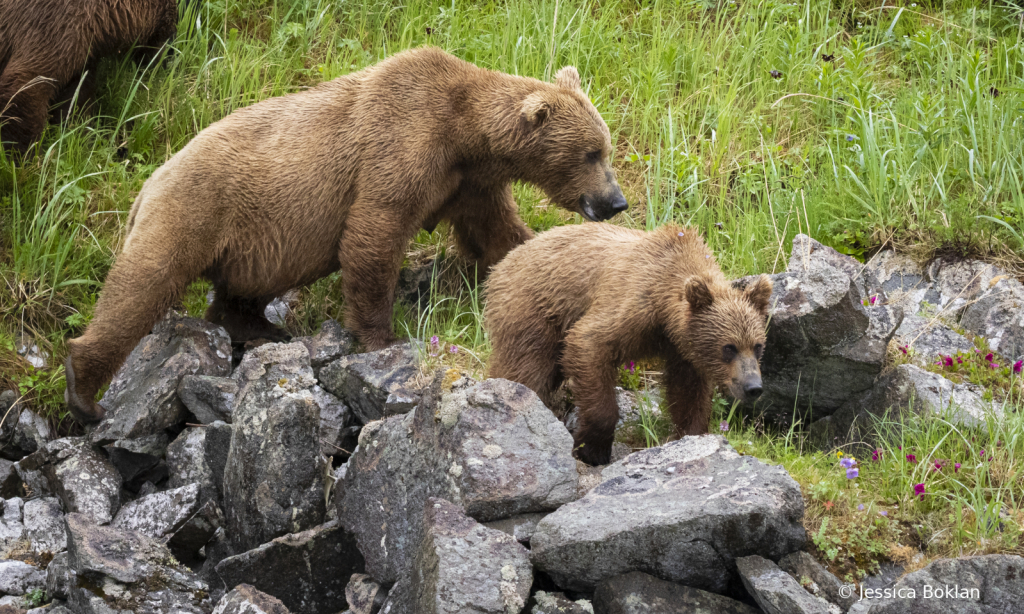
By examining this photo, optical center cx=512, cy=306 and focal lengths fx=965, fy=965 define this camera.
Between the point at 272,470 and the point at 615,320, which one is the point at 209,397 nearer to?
the point at 272,470

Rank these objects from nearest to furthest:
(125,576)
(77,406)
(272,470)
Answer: (125,576) → (272,470) → (77,406)

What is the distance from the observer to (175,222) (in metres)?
5.60

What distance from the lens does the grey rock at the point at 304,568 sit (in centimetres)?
420

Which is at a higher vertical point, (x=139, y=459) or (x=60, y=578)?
(x=60, y=578)

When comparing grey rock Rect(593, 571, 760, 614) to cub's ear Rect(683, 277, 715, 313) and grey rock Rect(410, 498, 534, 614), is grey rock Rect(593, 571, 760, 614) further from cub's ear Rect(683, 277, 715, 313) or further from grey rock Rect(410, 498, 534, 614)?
cub's ear Rect(683, 277, 715, 313)

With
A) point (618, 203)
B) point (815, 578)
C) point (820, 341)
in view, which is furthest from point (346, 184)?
point (815, 578)

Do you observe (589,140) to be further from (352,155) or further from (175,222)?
(175,222)

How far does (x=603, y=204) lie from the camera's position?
19.1ft

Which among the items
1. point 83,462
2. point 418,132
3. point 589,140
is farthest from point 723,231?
point 83,462

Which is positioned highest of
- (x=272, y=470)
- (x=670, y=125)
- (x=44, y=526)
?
(x=670, y=125)

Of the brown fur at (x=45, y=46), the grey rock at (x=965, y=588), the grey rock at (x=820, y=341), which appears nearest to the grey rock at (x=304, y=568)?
the grey rock at (x=965, y=588)

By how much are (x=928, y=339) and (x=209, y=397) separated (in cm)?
415

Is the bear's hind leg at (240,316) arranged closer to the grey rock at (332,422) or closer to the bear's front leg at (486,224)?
the grey rock at (332,422)

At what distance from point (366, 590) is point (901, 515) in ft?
7.58
